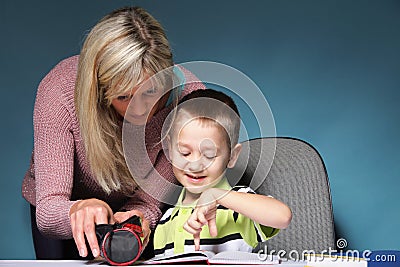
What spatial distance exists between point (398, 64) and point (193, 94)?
0.90m

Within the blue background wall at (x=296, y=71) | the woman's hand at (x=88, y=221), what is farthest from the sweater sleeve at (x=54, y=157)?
the blue background wall at (x=296, y=71)

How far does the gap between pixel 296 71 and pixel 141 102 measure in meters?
0.88

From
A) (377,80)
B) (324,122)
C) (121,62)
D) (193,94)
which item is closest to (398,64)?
(377,80)

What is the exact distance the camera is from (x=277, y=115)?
82.4 inches

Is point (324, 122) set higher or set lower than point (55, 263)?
higher

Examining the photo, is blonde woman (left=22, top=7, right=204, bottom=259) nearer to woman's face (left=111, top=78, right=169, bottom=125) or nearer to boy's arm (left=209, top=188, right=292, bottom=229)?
woman's face (left=111, top=78, right=169, bottom=125)

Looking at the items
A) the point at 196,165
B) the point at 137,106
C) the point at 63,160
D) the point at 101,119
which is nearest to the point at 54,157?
the point at 63,160

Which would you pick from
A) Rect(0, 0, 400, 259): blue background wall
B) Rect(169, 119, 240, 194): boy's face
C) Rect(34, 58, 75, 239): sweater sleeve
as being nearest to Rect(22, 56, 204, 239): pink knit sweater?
Rect(34, 58, 75, 239): sweater sleeve

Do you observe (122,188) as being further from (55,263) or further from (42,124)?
(55,263)

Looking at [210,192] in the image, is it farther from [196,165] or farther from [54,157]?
[54,157]

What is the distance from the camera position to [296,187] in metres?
1.73

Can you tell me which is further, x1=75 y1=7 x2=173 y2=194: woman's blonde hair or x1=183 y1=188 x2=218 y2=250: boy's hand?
x1=75 y1=7 x2=173 y2=194: woman's blonde hair

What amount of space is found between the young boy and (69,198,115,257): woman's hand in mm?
158

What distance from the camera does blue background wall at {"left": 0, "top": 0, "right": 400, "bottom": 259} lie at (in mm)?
2031
